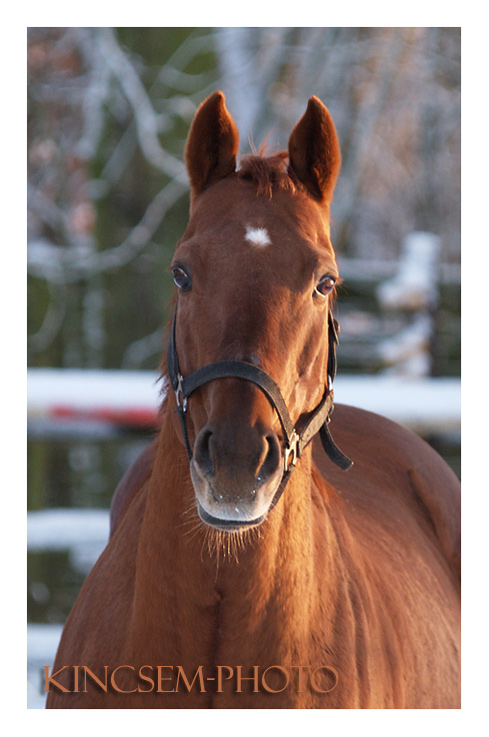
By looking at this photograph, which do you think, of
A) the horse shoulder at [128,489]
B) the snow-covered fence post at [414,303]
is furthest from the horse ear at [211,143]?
the snow-covered fence post at [414,303]

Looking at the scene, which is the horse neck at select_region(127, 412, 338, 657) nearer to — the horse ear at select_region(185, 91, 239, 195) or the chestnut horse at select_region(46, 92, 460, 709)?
the chestnut horse at select_region(46, 92, 460, 709)

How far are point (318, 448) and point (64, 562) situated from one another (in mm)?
1732

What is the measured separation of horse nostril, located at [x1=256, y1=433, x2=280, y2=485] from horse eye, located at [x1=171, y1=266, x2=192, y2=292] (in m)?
0.41

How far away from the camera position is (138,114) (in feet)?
11.8

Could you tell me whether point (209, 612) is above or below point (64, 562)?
below

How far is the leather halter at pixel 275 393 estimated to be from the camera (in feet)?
4.16

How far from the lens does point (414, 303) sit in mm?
4207

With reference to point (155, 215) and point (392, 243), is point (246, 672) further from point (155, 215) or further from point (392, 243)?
point (392, 243)

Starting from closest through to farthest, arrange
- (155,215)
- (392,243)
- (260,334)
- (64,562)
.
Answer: (260,334) → (64,562) → (155,215) → (392,243)

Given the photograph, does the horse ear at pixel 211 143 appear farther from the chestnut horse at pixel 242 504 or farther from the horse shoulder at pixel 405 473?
the horse shoulder at pixel 405 473

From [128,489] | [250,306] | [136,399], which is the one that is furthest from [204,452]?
[136,399]

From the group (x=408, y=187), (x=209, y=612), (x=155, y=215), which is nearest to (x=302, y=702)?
(x=209, y=612)

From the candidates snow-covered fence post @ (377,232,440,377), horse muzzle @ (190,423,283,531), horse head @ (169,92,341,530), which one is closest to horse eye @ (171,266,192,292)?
horse head @ (169,92,341,530)
